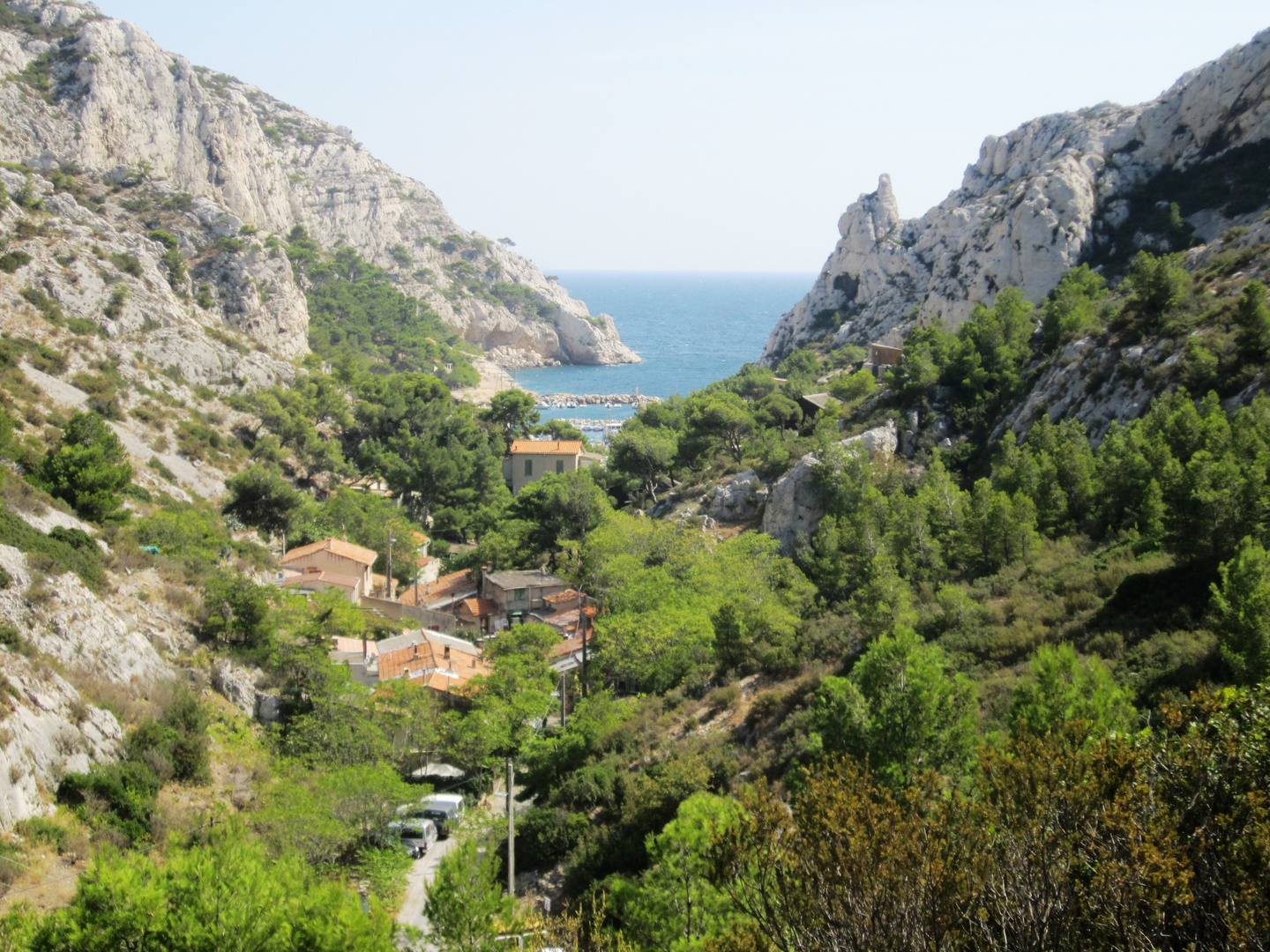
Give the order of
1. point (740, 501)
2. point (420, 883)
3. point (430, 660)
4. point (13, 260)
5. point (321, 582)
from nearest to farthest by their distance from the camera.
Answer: point (420, 883) < point (430, 660) < point (321, 582) < point (740, 501) < point (13, 260)

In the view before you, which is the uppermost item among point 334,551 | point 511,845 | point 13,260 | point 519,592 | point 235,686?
point 13,260

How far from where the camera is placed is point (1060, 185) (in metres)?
59.0

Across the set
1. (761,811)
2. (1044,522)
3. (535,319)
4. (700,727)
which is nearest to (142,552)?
(700,727)

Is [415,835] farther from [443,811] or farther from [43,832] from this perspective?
[43,832]

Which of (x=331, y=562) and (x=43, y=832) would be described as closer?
(x=43, y=832)

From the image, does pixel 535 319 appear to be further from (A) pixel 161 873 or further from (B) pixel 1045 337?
(A) pixel 161 873

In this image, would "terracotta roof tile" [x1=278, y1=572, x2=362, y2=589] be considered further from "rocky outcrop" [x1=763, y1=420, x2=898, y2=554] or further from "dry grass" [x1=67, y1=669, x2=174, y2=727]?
"rocky outcrop" [x1=763, y1=420, x2=898, y2=554]

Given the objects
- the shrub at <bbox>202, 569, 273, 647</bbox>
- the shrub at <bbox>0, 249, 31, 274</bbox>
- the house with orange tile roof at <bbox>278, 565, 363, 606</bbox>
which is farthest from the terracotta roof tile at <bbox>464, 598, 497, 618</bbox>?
the shrub at <bbox>0, 249, 31, 274</bbox>

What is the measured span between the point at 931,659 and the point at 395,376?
6526 centimetres

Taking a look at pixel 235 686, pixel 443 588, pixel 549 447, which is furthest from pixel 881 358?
pixel 235 686

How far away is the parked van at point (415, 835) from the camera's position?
21864mm

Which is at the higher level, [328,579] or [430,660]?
[328,579]

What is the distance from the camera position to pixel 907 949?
7430 millimetres

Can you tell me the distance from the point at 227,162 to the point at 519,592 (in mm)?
80837
